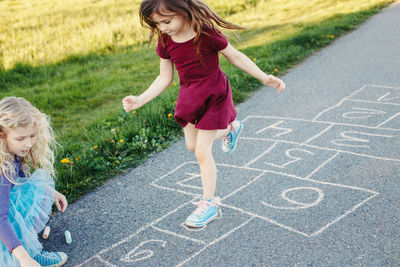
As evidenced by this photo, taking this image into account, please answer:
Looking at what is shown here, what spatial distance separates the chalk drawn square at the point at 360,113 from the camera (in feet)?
13.9

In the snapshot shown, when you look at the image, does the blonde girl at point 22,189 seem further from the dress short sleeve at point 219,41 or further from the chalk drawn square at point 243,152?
the chalk drawn square at point 243,152

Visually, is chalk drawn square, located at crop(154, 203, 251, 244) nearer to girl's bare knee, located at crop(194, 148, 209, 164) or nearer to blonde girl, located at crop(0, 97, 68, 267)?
girl's bare knee, located at crop(194, 148, 209, 164)

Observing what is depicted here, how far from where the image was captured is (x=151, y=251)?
267cm

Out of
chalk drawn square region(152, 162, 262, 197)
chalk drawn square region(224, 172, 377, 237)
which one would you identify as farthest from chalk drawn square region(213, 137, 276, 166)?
chalk drawn square region(224, 172, 377, 237)

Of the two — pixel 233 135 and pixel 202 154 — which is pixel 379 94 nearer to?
pixel 233 135

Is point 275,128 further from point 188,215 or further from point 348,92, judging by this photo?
point 188,215

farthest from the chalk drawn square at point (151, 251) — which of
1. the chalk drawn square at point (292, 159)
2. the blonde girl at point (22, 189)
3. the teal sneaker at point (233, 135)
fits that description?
the chalk drawn square at point (292, 159)

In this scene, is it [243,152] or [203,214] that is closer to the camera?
[203,214]

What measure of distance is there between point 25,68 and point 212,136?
5128mm

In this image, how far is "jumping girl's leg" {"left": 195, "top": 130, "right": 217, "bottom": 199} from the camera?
284 cm

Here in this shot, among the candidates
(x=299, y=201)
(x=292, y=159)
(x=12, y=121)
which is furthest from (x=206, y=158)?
(x=12, y=121)

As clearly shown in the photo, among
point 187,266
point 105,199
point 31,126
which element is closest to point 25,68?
point 105,199

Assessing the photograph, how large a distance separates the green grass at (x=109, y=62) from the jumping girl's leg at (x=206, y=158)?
1.13 metres

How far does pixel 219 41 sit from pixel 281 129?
1.84 metres
